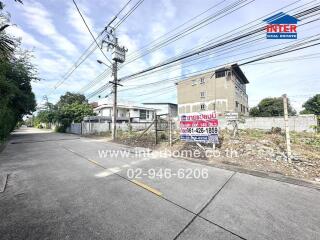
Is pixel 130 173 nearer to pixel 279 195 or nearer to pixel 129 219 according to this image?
pixel 129 219

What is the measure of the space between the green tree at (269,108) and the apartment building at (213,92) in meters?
12.6

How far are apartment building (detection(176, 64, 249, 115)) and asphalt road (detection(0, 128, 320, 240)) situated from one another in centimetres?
2379

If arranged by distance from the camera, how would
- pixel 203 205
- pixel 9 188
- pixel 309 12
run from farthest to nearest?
pixel 309 12 → pixel 9 188 → pixel 203 205

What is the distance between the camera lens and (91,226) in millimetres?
2680

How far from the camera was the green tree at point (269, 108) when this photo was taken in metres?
39.2

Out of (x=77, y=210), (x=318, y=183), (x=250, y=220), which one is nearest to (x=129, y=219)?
(x=77, y=210)

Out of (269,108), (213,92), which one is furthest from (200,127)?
(269,108)

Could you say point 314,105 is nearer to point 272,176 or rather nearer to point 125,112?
point 272,176

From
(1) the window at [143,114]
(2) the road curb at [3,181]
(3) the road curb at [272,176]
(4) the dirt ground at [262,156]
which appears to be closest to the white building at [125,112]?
(1) the window at [143,114]

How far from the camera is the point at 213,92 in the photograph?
1130 inches

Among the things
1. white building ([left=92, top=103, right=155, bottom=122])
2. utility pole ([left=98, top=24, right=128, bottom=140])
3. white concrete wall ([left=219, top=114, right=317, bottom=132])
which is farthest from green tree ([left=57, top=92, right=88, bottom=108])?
white concrete wall ([left=219, top=114, right=317, bottom=132])

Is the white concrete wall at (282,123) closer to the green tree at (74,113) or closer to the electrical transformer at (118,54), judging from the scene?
the electrical transformer at (118,54)

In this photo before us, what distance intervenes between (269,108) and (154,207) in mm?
46541

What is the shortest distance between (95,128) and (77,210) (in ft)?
76.6
